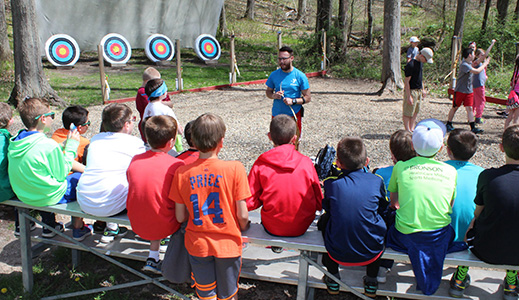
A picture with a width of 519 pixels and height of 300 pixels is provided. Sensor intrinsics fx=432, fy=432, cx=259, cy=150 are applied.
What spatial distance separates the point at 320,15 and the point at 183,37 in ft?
20.9

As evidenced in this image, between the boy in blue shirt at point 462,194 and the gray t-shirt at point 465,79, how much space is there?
5.53 m

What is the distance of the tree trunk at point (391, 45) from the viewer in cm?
1185

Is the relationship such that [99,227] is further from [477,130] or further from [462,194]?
[477,130]

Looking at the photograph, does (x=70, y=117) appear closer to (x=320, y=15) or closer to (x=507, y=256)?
(x=507, y=256)

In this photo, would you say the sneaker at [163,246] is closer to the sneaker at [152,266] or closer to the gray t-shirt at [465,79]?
the sneaker at [152,266]

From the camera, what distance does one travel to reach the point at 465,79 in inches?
319

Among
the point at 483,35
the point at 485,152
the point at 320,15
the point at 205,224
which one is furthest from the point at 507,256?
the point at 483,35

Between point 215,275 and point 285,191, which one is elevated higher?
point 285,191

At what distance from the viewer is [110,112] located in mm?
3531

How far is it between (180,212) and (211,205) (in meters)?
0.30

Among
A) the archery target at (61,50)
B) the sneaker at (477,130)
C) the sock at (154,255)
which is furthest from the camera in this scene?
the archery target at (61,50)

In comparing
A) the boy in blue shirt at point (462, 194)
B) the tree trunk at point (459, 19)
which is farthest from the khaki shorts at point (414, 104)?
the tree trunk at point (459, 19)

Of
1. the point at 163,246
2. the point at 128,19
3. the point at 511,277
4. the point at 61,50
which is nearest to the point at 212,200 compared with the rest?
the point at 163,246

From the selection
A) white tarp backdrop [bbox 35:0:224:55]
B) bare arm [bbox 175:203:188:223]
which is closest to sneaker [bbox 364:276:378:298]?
bare arm [bbox 175:203:188:223]
